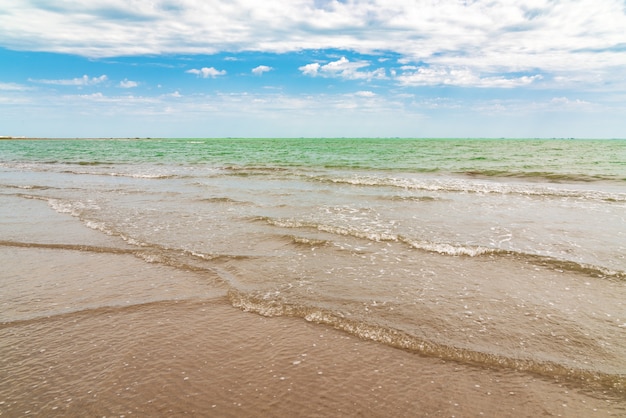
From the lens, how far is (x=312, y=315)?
5.55 meters

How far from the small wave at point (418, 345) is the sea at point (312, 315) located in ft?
0.08

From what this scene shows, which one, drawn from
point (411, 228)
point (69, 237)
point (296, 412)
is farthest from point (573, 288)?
point (69, 237)

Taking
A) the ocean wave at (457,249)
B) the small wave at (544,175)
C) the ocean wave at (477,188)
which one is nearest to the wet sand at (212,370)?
the ocean wave at (457,249)

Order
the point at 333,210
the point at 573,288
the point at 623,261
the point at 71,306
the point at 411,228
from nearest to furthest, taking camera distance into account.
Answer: the point at 71,306 < the point at 573,288 < the point at 623,261 < the point at 411,228 < the point at 333,210

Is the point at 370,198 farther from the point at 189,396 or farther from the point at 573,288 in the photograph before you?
the point at 189,396

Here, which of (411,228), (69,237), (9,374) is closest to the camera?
(9,374)

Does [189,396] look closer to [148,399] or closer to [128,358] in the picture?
[148,399]

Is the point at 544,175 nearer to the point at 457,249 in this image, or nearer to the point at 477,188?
the point at 477,188

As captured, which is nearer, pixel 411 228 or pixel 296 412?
pixel 296 412

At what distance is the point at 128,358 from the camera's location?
14.6 ft

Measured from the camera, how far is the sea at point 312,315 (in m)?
3.84

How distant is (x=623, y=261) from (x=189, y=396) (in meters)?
8.97

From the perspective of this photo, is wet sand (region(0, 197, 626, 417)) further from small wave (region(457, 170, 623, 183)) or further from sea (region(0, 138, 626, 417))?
small wave (region(457, 170, 623, 183))

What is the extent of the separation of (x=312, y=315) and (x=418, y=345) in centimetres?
158
